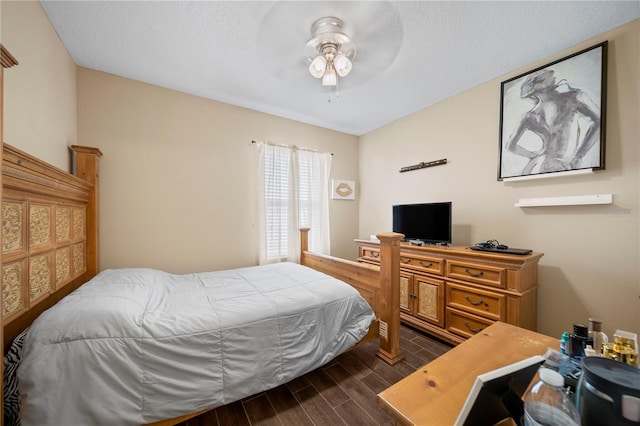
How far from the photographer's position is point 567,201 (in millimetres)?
1932

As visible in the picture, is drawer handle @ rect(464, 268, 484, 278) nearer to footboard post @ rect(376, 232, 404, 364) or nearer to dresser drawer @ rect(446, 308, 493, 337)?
dresser drawer @ rect(446, 308, 493, 337)

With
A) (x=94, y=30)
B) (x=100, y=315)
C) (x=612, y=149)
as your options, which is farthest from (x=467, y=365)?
(x=94, y=30)

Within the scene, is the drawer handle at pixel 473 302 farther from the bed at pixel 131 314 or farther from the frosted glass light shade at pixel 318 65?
the frosted glass light shade at pixel 318 65

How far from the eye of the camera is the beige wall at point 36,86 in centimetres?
131

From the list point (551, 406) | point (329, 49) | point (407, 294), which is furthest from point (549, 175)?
point (551, 406)

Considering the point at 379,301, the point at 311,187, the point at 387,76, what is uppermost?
the point at 387,76

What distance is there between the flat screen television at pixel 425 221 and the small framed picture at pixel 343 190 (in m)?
1.04

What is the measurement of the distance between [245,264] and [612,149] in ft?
11.7

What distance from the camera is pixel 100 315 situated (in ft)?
3.83

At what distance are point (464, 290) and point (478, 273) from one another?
0.20 meters

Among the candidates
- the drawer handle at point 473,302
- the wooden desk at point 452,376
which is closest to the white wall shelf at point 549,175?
the drawer handle at point 473,302

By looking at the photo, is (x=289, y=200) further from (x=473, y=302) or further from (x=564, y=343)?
(x=564, y=343)

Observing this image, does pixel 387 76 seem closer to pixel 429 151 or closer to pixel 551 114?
pixel 429 151

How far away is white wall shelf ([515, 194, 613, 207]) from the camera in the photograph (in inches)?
70.1
